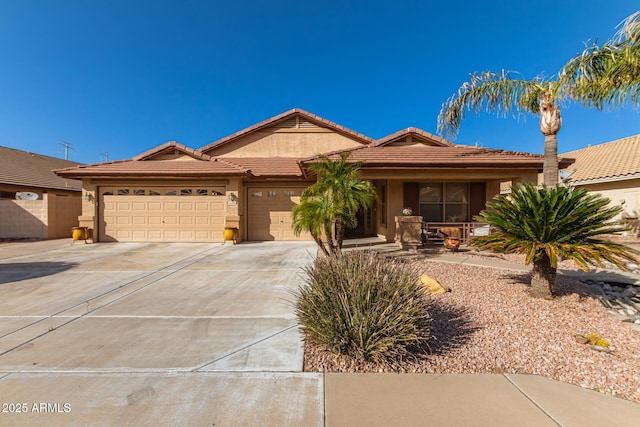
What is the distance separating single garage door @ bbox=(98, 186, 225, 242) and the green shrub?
1081 centimetres

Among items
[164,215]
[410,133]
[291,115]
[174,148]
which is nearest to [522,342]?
[410,133]

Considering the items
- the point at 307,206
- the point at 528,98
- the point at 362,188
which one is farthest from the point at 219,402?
the point at 528,98

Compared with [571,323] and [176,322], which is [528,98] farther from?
[176,322]

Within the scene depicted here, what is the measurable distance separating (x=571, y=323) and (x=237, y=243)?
11761 millimetres

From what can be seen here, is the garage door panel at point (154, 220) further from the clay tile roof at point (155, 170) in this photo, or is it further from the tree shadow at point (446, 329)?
the tree shadow at point (446, 329)

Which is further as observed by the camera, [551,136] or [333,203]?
[551,136]

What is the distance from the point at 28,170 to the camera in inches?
773

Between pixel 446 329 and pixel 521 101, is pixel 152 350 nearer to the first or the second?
pixel 446 329

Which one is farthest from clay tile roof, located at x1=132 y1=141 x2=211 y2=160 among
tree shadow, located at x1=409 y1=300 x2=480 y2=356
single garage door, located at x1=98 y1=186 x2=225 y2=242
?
tree shadow, located at x1=409 y1=300 x2=480 y2=356

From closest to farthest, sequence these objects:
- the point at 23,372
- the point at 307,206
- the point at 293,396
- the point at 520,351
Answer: the point at 293,396 → the point at 23,372 → the point at 520,351 → the point at 307,206

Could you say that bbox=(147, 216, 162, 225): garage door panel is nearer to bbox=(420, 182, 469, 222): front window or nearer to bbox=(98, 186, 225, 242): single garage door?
bbox=(98, 186, 225, 242): single garage door

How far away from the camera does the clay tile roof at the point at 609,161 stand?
14848 mm

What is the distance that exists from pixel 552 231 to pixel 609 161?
1859 cm

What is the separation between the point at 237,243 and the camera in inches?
514
